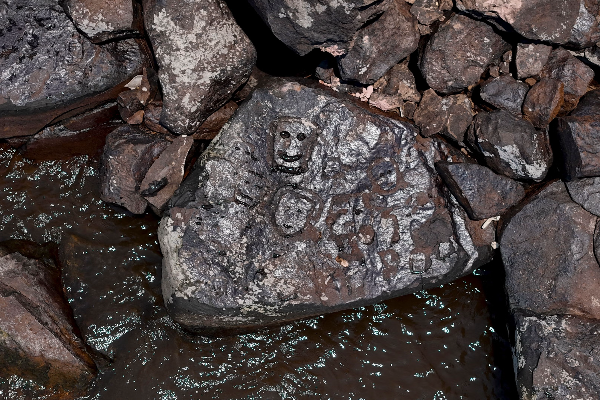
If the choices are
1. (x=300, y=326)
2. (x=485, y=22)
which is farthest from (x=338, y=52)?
(x=300, y=326)

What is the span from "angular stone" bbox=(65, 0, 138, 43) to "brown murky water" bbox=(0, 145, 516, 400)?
114cm

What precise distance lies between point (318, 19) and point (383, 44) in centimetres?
46

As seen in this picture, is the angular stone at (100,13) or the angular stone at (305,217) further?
the angular stone at (100,13)

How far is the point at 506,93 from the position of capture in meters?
2.75

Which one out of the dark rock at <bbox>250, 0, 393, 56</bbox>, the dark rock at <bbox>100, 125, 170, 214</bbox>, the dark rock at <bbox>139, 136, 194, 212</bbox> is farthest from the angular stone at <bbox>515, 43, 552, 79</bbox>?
the dark rock at <bbox>100, 125, 170, 214</bbox>

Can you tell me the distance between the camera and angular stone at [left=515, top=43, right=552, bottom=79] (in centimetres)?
267

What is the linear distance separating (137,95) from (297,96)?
3.72ft

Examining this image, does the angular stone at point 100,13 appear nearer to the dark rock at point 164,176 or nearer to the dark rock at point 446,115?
the dark rock at point 164,176

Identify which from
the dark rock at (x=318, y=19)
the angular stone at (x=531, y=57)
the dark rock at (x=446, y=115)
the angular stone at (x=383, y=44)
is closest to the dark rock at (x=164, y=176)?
the dark rock at (x=318, y=19)

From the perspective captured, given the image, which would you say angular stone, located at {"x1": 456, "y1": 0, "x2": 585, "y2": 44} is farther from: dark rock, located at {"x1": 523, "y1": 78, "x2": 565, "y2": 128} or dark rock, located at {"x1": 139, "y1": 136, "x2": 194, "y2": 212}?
dark rock, located at {"x1": 139, "y1": 136, "x2": 194, "y2": 212}

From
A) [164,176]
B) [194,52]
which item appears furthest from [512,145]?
[164,176]

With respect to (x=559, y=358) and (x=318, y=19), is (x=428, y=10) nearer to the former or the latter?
(x=318, y=19)

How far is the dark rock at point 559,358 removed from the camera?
253cm

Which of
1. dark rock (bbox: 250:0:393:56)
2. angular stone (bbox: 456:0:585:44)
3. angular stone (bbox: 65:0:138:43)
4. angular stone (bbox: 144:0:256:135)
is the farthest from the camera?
angular stone (bbox: 65:0:138:43)
